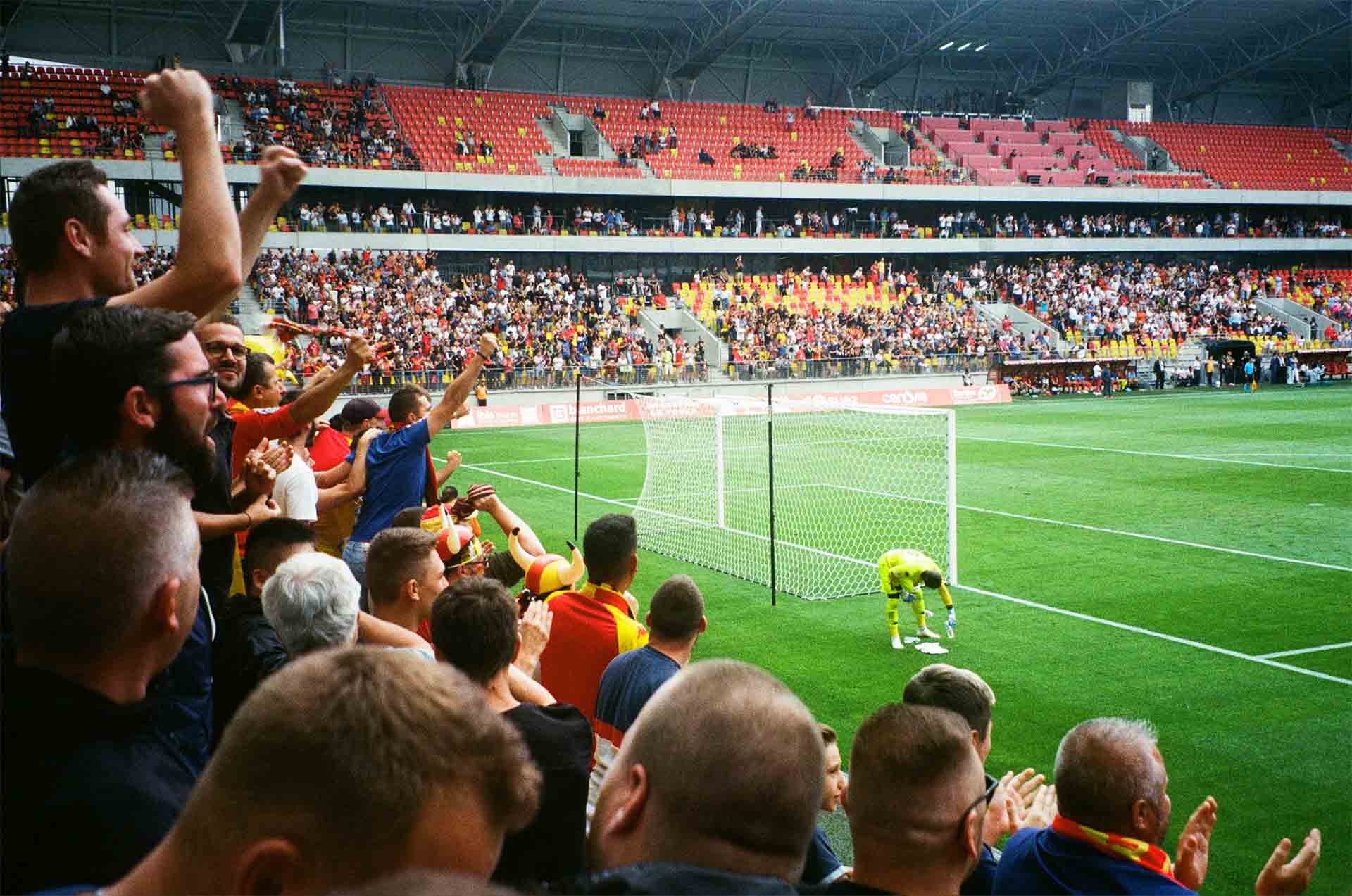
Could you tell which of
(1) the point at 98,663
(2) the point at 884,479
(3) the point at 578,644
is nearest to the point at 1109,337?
(2) the point at 884,479

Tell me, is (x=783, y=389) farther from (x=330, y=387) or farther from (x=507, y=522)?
(x=330, y=387)

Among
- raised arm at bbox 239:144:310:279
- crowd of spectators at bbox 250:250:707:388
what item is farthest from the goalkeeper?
crowd of spectators at bbox 250:250:707:388

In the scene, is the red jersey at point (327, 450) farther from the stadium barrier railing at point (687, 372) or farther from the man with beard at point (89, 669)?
the stadium barrier railing at point (687, 372)

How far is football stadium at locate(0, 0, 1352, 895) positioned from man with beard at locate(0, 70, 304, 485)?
0.5 inches

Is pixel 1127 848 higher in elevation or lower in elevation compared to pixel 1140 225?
lower

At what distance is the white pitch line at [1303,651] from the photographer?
1027 centimetres

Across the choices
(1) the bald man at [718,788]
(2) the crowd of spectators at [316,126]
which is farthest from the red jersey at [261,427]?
(2) the crowd of spectators at [316,126]

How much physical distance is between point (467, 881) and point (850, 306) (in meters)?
50.1

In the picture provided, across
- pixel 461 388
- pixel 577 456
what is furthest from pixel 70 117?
pixel 461 388

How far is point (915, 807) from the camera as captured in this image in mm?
2459

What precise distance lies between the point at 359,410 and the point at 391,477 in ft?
7.54

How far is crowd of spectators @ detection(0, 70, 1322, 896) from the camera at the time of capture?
1.36 metres

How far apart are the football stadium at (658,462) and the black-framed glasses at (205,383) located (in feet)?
0.07

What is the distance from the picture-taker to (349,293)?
39.7m
